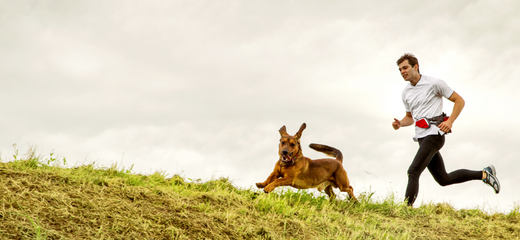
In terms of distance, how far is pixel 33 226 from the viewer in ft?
12.8

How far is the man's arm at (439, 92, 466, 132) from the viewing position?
719 cm

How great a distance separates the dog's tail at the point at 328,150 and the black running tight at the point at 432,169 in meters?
1.46

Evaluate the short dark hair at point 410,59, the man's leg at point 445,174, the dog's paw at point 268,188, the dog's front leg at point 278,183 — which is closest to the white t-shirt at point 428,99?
the short dark hair at point 410,59

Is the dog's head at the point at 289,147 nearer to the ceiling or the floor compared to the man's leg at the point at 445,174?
nearer to the floor

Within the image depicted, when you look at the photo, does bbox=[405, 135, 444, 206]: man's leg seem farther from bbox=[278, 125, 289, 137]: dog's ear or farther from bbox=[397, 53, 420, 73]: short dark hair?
bbox=[278, 125, 289, 137]: dog's ear

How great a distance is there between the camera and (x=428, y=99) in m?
7.57

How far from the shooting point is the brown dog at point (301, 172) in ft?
23.1

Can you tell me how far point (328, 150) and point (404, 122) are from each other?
5.47 ft

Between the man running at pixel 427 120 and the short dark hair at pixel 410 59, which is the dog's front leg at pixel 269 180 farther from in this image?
the short dark hair at pixel 410 59

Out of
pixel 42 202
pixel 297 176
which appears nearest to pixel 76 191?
pixel 42 202

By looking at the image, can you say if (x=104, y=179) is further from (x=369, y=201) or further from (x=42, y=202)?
(x=369, y=201)

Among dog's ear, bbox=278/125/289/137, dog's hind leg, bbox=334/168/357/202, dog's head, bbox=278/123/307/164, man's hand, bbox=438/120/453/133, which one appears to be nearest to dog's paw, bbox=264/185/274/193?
dog's head, bbox=278/123/307/164

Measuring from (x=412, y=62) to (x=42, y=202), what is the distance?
673cm

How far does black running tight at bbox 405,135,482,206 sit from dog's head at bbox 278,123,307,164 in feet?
7.46
